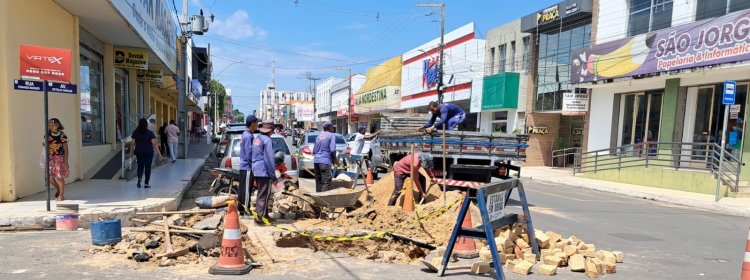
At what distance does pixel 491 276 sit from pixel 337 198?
2972mm

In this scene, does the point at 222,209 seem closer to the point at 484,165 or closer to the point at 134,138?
the point at 134,138

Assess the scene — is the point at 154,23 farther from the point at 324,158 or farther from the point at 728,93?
the point at 728,93

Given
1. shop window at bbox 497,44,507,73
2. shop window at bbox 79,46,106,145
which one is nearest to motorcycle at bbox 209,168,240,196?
shop window at bbox 79,46,106,145

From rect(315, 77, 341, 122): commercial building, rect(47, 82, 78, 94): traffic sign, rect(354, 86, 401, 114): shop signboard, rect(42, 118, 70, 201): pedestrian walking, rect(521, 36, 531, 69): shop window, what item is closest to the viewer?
rect(47, 82, 78, 94): traffic sign

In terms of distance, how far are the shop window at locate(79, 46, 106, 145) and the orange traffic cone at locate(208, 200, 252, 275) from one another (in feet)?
29.2

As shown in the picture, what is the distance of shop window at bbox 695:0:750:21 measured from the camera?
14.2 meters

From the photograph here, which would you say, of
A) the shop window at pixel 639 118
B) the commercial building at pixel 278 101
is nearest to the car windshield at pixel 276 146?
the shop window at pixel 639 118

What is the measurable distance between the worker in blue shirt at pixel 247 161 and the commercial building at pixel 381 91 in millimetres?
29726

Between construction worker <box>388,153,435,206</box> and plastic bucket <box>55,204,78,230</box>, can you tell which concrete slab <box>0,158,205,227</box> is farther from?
construction worker <box>388,153,435,206</box>

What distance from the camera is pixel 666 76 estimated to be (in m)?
16.1

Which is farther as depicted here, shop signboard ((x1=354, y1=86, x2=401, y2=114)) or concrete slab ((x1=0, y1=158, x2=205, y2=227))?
shop signboard ((x1=354, y1=86, x2=401, y2=114))

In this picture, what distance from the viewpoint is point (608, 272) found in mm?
5250

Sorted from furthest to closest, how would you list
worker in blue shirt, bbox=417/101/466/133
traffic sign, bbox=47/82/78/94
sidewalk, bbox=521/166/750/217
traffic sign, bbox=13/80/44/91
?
sidewalk, bbox=521/166/750/217, worker in blue shirt, bbox=417/101/466/133, traffic sign, bbox=47/82/78/94, traffic sign, bbox=13/80/44/91

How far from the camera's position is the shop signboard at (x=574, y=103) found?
68.0 feet
